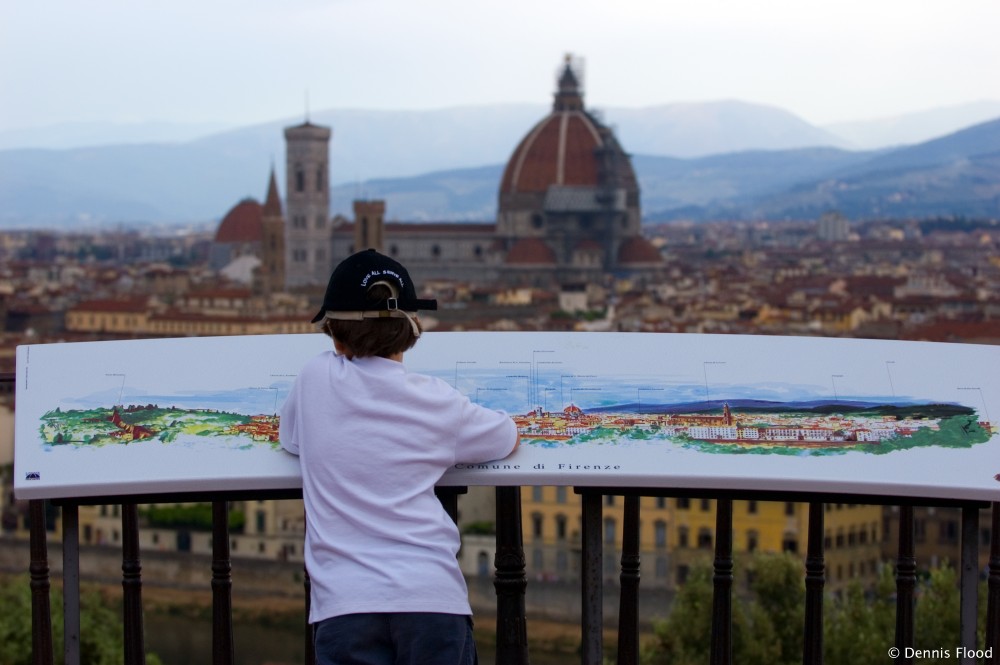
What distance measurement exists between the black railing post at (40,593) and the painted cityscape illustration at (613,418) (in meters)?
0.16

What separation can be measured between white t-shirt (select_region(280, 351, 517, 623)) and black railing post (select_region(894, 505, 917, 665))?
0.64m

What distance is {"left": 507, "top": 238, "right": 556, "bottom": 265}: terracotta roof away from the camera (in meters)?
58.7

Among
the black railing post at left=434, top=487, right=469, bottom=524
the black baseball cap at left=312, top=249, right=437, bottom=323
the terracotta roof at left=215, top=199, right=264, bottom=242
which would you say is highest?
the terracotta roof at left=215, top=199, right=264, bottom=242

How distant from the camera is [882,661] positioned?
10.2m

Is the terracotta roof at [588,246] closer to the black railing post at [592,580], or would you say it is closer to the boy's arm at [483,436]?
the black railing post at [592,580]

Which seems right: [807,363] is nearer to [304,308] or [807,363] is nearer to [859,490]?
[859,490]

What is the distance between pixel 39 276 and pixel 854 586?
64410 millimetres

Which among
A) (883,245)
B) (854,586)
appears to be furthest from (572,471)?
(883,245)

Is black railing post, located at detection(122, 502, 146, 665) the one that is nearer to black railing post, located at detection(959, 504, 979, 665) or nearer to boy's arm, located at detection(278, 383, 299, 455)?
boy's arm, located at detection(278, 383, 299, 455)

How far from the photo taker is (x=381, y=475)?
87.6 inches

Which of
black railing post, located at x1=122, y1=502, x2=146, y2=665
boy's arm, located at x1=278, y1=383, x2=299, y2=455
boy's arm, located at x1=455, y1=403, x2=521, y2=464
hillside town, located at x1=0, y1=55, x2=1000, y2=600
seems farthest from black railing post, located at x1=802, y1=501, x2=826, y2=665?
hillside town, located at x1=0, y1=55, x2=1000, y2=600

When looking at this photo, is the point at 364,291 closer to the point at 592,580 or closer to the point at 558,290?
the point at 592,580

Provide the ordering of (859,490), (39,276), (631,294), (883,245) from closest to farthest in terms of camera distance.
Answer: (859,490) → (631,294) → (39,276) → (883,245)

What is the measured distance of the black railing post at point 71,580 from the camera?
2.43m
